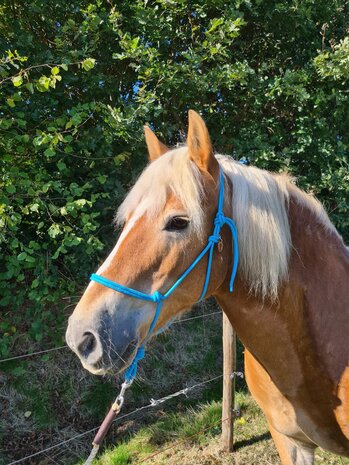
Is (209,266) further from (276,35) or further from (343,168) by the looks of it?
(276,35)

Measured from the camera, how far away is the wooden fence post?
11.0 ft

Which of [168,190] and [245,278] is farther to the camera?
[245,278]

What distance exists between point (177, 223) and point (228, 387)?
96.5 inches

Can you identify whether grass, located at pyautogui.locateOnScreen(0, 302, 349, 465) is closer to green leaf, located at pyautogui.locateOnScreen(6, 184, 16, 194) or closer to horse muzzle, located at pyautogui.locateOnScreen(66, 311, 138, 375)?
green leaf, located at pyautogui.locateOnScreen(6, 184, 16, 194)

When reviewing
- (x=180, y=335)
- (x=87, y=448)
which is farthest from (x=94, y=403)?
(x=180, y=335)

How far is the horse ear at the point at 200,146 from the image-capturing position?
1.55 meters

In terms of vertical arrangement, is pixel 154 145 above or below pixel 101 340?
above

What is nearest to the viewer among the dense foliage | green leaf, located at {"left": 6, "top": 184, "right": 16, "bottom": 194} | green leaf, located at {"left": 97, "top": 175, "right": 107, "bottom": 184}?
green leaf, located at {"left": 6, "top": 184, "right": 16, "bottom": 194}

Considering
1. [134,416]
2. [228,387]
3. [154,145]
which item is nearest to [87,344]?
[154,145]

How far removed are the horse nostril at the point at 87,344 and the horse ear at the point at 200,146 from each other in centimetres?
84

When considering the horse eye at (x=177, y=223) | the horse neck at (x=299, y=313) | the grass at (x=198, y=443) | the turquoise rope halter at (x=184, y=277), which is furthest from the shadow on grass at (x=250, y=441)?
the horse eye at (x=177, y=223)

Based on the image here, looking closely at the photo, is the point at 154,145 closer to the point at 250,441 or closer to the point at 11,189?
the point at 11,189

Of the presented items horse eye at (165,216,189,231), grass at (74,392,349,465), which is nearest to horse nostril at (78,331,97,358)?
horse eye at (165,216,189,231)

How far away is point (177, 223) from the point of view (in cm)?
153
